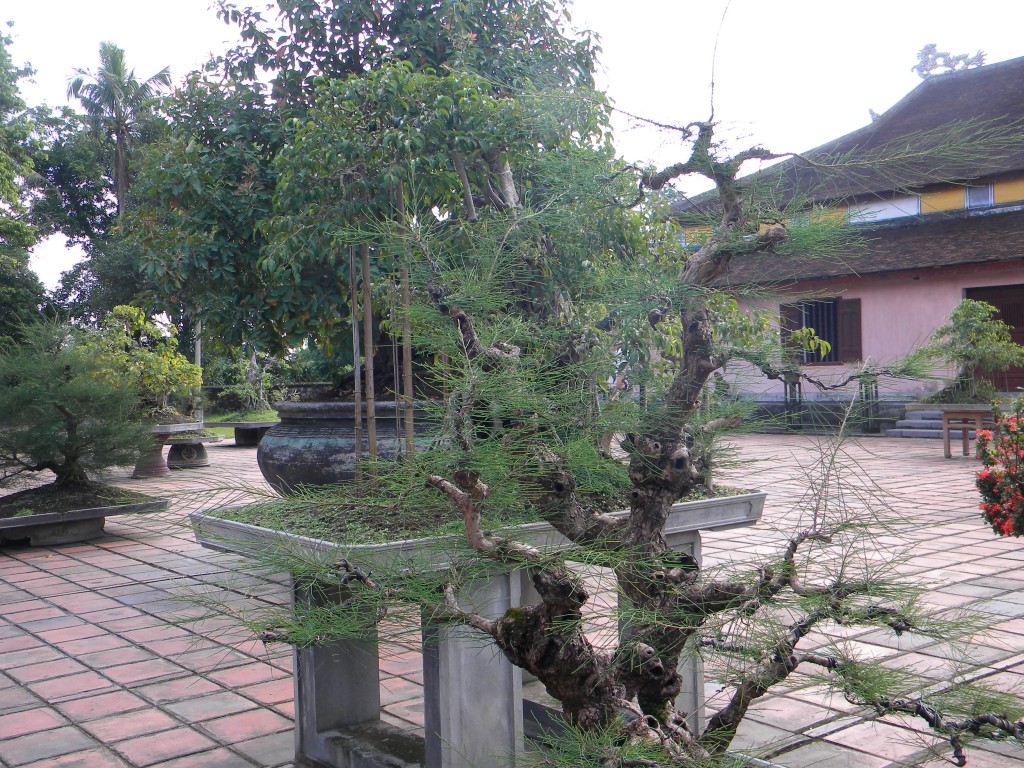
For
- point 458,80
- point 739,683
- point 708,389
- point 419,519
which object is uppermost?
point 458,80

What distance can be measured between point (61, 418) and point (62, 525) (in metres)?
0.78

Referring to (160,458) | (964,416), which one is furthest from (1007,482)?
(160,458)

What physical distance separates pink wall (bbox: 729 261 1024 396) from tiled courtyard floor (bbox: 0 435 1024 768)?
9.71m

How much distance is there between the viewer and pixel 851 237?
7.06 ft

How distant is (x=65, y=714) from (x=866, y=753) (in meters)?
2.66

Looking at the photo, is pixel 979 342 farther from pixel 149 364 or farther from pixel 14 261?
pixel 14 261

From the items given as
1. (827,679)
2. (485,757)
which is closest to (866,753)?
(485,757)

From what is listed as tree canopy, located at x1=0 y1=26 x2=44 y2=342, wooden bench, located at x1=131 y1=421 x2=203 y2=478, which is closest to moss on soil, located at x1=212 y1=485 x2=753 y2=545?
→ wooden bench, located at x1=131 y1=421 x2=203 y2=478

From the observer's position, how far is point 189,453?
1166cm

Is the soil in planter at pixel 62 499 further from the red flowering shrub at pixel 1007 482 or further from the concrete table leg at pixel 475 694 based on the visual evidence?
the red flowering shrub at pixel 1007 482

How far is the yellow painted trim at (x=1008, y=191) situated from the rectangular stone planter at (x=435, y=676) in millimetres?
14471

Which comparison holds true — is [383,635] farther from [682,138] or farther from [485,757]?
[682,138]

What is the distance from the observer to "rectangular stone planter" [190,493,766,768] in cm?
205

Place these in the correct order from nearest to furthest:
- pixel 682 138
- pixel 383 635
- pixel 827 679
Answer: pixel 827 679 → pixel 383 635 → pixel 682 138
